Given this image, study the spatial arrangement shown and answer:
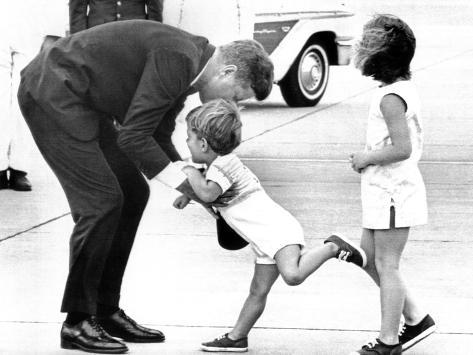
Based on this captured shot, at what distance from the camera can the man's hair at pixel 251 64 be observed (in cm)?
485

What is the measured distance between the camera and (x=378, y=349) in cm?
500

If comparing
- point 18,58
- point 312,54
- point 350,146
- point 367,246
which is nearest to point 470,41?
point 312,54

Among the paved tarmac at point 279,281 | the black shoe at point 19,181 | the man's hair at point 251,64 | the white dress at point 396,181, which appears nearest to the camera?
the man's hair at point 251,64

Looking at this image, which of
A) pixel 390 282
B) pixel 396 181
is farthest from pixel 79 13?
pixel 390 282

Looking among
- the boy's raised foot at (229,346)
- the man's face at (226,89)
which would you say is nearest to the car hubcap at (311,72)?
the boy's raised foot at (229,346)

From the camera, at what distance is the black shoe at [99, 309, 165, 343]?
5406 millimetres

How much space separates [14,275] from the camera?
661 centimetres

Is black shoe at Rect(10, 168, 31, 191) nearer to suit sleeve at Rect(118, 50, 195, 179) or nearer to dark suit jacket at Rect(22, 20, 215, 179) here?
dark suit jacket at Rect(22, 20, 215, 179)

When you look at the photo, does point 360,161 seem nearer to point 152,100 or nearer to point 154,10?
point 152,100

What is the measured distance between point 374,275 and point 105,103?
4.20ft

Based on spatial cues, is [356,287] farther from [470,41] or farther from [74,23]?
[470,41]

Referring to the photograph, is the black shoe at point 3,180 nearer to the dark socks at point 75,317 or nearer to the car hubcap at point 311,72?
the dark socks at point 75,317

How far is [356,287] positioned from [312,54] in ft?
24.3

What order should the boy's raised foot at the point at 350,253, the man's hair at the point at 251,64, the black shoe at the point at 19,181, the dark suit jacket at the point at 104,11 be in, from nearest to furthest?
the man's hair at the point at 251,64 → the boy's raised foot at the point at 350,253 → the dark suit jacket at the point at 104,11 → the black shoe at the point at 19,181
